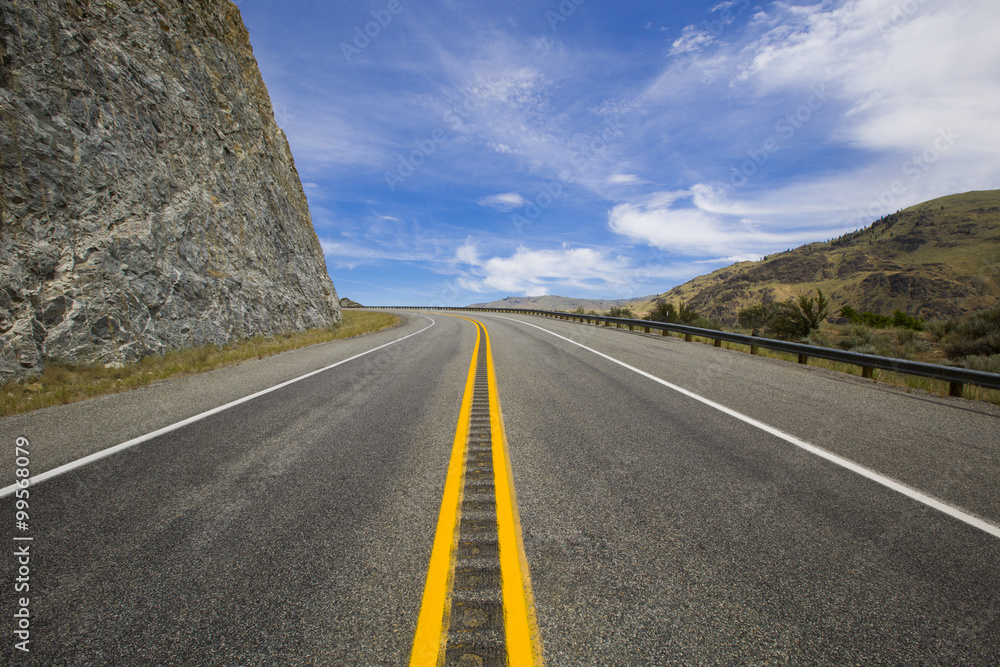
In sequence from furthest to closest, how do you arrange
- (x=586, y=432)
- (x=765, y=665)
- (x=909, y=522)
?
(x=586, y=432) < (x=909, y=522) < (x=765, y=665)

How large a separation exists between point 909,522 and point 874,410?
13.0 feet

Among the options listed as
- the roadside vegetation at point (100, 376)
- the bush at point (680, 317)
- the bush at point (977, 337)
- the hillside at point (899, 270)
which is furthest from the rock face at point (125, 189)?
the hillside at point (899, 270)

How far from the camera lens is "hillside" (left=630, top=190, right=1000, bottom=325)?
53625 millimetres

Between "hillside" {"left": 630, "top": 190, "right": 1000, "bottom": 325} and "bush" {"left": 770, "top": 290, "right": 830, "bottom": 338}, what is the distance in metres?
43.2

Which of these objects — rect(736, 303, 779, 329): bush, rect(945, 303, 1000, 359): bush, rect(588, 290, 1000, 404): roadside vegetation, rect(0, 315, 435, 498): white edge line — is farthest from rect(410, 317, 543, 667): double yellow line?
rect(736, 303, 779, 329): bush

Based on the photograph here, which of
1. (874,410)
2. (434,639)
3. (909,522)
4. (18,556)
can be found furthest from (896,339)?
(18,556)

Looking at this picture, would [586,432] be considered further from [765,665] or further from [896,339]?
[896,339]

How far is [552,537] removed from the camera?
8.59 ft

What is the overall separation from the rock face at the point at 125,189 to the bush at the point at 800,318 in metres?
22.0

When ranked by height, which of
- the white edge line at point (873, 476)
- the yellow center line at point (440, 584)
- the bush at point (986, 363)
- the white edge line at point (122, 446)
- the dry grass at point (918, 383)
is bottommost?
the white edge line at point (122, 446)

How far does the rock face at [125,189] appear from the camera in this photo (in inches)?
360

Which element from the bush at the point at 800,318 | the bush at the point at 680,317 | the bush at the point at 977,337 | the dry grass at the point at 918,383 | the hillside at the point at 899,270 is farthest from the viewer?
the hillside at the point at 899,270

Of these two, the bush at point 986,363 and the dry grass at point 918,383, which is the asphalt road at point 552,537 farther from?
the bush at point 986,363

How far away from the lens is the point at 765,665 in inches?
67.7
